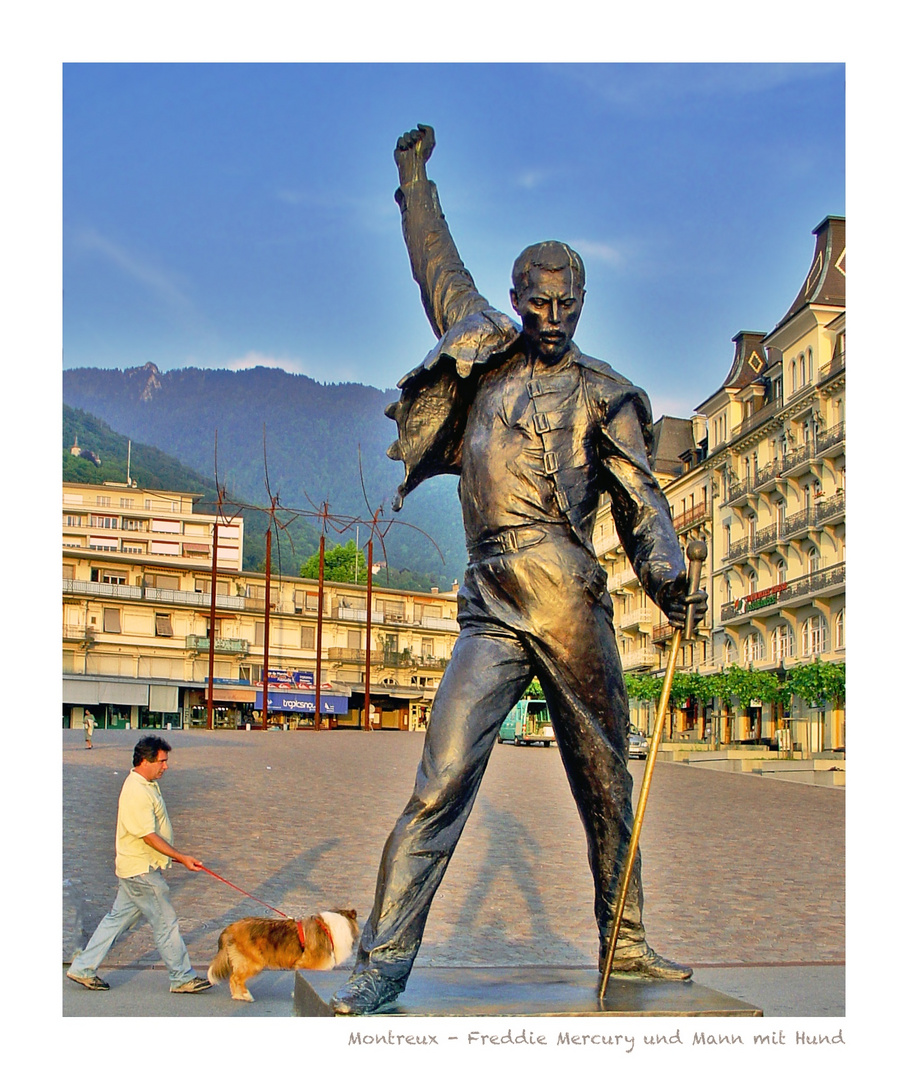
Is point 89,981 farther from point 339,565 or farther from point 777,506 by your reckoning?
point 339,565

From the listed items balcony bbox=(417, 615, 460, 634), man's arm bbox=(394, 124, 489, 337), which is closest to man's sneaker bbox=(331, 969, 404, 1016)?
man's arm bbox=(394, 124, 489, 337)

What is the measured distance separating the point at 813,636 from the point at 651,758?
1787 inches

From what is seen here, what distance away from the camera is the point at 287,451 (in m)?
116

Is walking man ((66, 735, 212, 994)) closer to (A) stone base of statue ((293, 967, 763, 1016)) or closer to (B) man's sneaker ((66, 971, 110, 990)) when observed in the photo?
(B) man's sneaker ((66, 971, 110, 990))

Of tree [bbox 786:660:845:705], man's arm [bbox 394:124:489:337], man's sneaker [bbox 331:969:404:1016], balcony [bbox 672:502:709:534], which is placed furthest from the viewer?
balcony [bbox 672:502:709:534]

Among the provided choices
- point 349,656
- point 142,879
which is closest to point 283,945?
point 142,879

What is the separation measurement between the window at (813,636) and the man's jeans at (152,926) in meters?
42.1

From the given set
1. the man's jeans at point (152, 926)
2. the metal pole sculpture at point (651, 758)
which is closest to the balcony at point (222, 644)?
the man's jeans at point (152, 926)

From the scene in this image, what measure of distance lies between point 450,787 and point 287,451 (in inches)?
4457

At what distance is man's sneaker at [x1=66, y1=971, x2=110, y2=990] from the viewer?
688cm

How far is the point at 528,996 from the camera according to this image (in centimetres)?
439

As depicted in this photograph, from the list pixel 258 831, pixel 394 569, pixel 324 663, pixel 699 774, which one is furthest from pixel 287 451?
pixel 258 831

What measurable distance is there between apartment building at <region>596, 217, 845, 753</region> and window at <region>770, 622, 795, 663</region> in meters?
0.07
